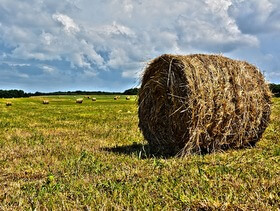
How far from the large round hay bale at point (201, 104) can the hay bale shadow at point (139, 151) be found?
0.19 meters

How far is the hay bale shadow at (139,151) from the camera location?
873cm

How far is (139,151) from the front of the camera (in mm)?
9391

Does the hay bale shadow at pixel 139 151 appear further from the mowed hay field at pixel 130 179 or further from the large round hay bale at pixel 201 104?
the large round hay bale at pixel 201 104

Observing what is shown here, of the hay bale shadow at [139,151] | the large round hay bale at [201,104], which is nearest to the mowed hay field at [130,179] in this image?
the hay bale shadow at [139,151]

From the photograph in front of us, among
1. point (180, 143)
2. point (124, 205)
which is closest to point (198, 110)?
point (180, 143)

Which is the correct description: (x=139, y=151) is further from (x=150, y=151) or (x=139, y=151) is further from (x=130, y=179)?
(x=130, y=179)

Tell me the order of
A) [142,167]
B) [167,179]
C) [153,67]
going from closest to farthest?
[167,179] < [142,167] < [153,67]

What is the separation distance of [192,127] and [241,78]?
1.98m

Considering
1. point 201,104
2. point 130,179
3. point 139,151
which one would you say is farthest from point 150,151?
point 130,179

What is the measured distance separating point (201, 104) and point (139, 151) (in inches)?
80.9

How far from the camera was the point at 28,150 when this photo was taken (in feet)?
30.8

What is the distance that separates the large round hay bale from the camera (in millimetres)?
8570

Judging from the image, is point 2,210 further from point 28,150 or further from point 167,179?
point 28,150

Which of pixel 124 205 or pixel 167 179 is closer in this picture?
pixel 124 205
